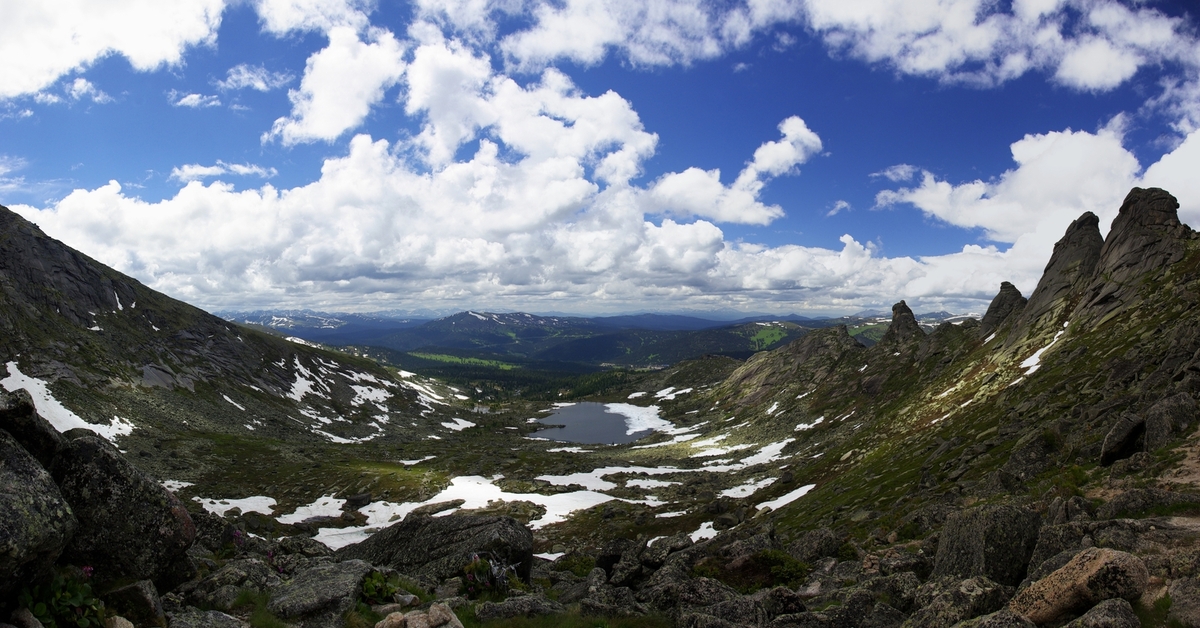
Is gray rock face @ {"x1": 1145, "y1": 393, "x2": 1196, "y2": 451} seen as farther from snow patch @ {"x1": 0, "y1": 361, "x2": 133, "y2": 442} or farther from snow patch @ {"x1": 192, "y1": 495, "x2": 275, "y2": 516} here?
snow patch @ {"x1": 0, "y1": 361, "x2": 133, "y2": 442}

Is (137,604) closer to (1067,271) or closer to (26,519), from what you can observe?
(26,519)

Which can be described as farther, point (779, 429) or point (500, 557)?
point (779, 429)

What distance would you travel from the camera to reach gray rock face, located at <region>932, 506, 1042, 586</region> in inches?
530

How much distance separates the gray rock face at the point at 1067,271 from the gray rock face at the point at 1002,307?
10225 millimetres

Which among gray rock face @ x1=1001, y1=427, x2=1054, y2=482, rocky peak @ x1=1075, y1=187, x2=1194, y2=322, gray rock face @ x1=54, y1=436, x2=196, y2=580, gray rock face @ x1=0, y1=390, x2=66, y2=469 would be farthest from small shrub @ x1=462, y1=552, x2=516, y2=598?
rocky peak @ x1=1075, y1=187, x2=1194, y2=322

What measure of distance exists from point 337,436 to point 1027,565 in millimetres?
141170

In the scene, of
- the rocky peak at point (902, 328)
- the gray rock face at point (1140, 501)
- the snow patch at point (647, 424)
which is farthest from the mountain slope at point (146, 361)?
the rocky peak at point (902, 328)

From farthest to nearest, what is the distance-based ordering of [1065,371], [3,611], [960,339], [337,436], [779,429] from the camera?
[337,436]
[779,429]
[960,339]
[1065,371]
[3,611]

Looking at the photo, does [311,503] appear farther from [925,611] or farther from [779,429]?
[779,429]

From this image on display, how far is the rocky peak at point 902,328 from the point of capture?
118 m

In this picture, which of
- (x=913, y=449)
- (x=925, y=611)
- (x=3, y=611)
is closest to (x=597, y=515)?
(x=913, y=449)

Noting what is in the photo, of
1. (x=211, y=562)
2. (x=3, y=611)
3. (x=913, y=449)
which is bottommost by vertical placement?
(x=913, y=449)

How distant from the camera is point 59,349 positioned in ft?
322

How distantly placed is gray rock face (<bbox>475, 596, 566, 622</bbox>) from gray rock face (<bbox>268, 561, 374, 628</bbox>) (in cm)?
392
